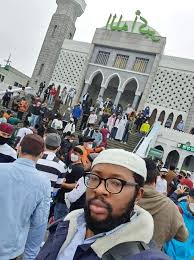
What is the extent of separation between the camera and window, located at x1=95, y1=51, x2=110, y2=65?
109 feet

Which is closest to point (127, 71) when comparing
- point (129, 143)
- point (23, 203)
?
point (129, 143)

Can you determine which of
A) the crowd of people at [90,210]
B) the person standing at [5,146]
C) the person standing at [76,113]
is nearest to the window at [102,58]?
the person standing at [76,113]

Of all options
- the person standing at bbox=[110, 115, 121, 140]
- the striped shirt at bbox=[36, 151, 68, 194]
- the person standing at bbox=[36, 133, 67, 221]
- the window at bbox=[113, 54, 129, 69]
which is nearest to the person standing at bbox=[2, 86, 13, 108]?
the person standing at bbox=[110, 115, 121, 140]

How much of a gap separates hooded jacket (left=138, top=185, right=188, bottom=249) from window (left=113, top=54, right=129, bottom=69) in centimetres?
2967

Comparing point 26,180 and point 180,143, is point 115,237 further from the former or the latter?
point 180,143

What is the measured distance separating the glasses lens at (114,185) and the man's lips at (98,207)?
7cm

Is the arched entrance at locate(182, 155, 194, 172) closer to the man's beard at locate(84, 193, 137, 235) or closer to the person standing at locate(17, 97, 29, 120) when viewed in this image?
the person standing at locate(17, 97, 29, 120)

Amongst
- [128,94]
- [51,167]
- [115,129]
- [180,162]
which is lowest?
[51,167]

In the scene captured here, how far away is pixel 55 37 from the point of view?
37406mm

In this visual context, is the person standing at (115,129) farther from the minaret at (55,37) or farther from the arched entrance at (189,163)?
the minaret at (55,37)

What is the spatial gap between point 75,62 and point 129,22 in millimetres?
7705

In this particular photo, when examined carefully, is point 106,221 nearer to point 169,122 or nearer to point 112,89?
point 169,122

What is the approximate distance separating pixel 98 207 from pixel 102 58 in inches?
1274

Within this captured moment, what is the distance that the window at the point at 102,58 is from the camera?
3316 centimetres
